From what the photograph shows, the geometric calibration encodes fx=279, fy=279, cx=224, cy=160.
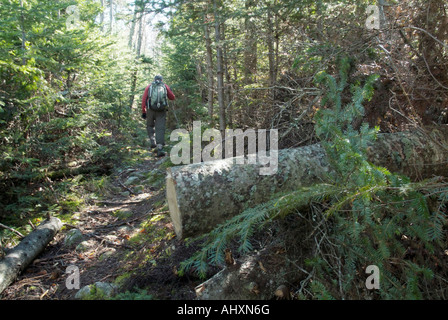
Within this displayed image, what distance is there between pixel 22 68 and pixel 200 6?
15.6ft

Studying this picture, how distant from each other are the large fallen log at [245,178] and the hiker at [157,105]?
228 inches

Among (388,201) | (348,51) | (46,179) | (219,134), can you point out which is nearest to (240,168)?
(388,201)

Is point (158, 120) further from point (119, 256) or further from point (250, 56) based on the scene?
point (119, 256)

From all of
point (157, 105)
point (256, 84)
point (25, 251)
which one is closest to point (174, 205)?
point (25, 251)

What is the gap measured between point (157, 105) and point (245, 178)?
6093 millimetres

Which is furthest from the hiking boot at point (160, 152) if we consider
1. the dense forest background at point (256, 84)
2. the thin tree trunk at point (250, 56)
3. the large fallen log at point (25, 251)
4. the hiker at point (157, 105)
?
the large fallen log at point (25, 251)

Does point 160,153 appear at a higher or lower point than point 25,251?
higher

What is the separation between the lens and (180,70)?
43.5ft

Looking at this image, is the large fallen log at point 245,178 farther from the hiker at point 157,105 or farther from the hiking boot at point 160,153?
the hiking boot at point 160,153

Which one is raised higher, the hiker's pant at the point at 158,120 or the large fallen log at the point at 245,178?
the hiker's pant at the point at 158,120

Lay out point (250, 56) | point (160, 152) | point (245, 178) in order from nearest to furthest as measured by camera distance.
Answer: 1. point (245, 178)
2. point (250, 56)
3. point (160, 152)

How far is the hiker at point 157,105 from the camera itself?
27.9 feet

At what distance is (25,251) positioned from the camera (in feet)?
13.3

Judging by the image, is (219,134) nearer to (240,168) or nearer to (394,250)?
(240,168)
